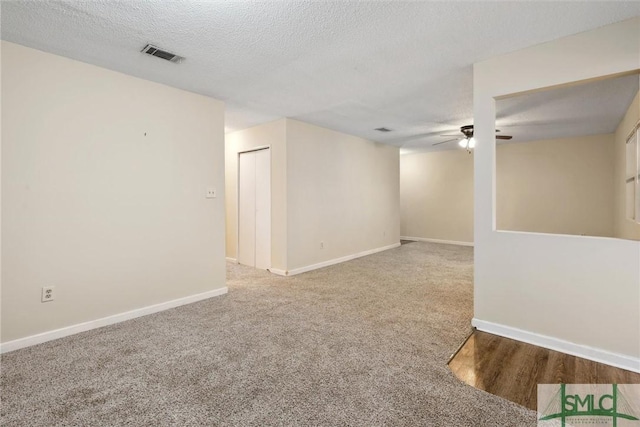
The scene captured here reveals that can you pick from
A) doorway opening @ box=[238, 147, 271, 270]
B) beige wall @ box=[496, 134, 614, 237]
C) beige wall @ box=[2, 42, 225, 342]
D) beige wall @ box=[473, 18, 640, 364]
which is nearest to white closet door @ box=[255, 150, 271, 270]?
doorway opening @ box=[238, 147, 271, 270]

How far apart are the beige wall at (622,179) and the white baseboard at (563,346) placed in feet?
7.94

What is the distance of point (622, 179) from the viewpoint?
471cm

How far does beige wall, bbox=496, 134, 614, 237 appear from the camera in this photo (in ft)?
18.8

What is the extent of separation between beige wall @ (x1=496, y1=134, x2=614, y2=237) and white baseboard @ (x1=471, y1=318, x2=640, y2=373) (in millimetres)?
4812

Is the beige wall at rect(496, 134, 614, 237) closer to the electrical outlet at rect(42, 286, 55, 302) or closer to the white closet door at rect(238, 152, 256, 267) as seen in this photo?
the white closet door at rect(238, 152, 256, 267)

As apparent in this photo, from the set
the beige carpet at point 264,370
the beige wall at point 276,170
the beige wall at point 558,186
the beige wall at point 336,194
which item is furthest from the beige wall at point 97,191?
the beige wall at point 558,186

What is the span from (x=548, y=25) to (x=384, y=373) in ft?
8.69

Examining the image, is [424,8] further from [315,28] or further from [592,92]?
[592,92]

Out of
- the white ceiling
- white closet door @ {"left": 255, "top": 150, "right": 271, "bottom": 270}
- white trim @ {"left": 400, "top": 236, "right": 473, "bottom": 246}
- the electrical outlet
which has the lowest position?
white trim @ {"left": 400, "top": 236, "right": 473, "bottom": 246}

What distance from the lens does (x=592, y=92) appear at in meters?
3.46

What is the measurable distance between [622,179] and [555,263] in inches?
148

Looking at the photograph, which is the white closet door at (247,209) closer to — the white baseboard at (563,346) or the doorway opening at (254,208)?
the doorway opening at (254,208)

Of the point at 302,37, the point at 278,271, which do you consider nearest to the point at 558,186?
the point at 278,271

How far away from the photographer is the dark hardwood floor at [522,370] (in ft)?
6.18
